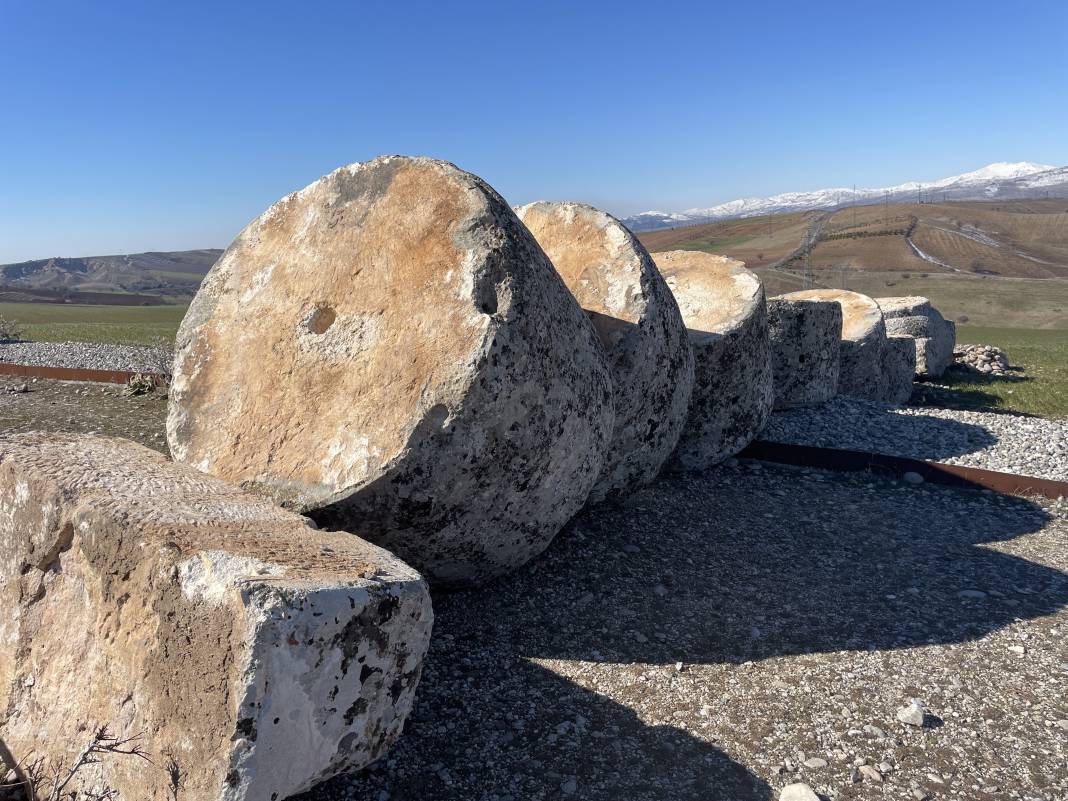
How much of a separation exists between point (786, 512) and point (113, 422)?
6.93m

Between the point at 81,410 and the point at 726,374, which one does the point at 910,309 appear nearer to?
the point at 726,374

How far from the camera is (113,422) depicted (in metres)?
8.51

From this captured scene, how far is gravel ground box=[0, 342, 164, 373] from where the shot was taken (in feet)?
49.0

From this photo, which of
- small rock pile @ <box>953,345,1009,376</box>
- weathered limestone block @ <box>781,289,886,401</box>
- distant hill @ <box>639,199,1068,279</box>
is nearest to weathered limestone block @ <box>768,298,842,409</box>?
weathered limestone block @ <box>781,289,886,401</box>

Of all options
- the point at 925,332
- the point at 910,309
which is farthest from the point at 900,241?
the point at 925,332

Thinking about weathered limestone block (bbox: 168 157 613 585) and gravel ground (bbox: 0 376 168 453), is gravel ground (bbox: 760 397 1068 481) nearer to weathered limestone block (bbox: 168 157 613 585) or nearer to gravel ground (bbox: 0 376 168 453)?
weathered limestone block (bbox: 168 157 613 585)

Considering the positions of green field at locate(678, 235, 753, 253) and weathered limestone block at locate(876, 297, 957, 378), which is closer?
weathered limestone block at locate(876, 297, 957, 378)

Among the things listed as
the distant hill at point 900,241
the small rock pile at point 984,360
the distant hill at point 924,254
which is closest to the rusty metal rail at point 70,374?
the small rock pile at point 984,360

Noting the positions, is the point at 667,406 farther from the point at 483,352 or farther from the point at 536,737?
the point at 536,737

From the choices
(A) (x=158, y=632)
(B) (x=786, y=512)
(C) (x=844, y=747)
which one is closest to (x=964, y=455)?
(B) (x=786, y=512)

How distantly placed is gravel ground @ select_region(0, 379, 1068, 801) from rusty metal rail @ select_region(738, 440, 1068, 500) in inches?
23.7

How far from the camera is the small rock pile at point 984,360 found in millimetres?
15633

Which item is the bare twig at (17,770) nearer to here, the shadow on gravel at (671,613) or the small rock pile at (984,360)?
the shadow on gravel at (671,613)

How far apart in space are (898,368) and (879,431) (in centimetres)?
348
